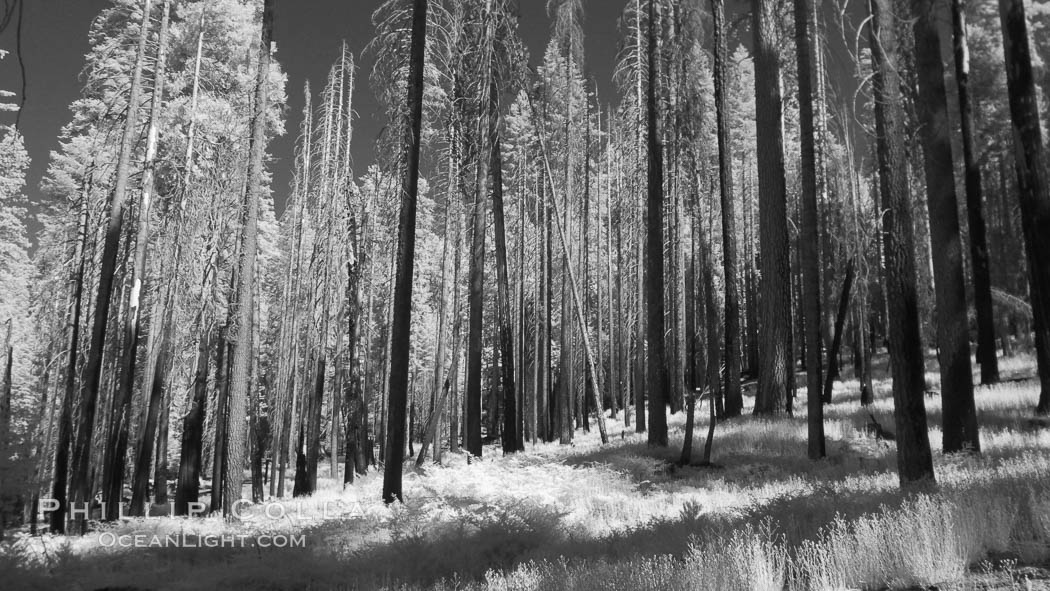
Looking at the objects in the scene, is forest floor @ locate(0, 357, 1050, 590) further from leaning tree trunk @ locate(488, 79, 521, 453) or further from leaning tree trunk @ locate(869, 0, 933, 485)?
leaning tree trunk @ locate(488, 79, 521, 453)

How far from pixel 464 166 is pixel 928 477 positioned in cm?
1468

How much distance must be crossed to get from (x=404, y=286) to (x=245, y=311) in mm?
3363

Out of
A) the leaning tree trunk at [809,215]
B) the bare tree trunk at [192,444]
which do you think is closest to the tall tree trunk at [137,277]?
the bare tree trunk at [192,444]

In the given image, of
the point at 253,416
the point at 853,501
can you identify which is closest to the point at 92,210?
the point at 253,416

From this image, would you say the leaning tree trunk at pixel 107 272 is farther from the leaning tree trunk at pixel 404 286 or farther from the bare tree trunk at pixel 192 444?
the leaning tree trunk at pixel 404 286

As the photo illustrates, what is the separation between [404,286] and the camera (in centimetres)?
1136

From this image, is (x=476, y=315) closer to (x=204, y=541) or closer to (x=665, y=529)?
(x=204, y=541)

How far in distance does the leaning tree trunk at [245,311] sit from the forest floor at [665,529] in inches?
38.8

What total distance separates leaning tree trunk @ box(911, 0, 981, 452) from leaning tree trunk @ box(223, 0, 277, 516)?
38.1 ft

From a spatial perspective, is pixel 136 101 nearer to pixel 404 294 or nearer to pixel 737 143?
pixel 404 294

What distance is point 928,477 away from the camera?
283 inches

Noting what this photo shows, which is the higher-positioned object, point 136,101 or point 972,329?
point 136,101

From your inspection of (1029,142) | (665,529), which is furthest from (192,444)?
(1029,142)

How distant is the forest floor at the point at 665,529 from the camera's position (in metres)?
4.60
